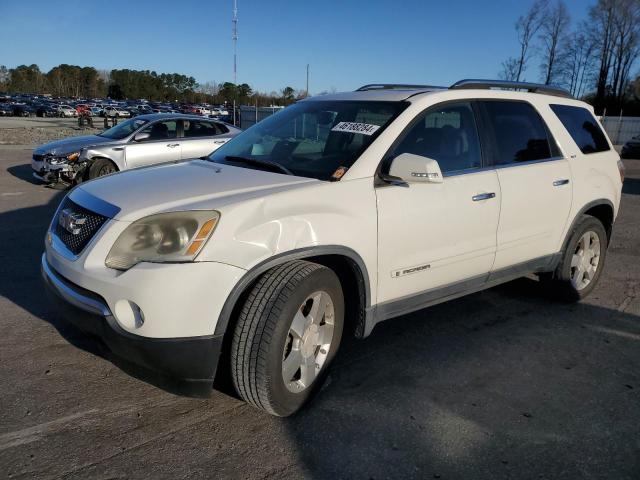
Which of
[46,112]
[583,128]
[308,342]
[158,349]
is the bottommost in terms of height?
[46,112]

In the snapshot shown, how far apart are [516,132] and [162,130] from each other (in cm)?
807

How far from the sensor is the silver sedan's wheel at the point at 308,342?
9.59ft

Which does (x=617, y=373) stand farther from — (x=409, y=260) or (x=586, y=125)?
(x=586, y=125)

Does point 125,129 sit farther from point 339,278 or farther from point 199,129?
point 339,278

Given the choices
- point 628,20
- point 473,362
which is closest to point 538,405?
point 473,362

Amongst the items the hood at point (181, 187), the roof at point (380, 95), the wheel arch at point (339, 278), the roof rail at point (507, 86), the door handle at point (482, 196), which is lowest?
the wheel arch at point (339, 278)

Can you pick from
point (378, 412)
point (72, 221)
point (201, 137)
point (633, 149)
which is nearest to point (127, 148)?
point (201, 137)

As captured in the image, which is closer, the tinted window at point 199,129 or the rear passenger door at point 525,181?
the rear passenger door at point 525,181

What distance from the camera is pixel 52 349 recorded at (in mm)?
3670

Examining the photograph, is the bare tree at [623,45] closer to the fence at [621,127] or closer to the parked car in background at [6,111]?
the fence at [621,127]

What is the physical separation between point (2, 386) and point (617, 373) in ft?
12.6

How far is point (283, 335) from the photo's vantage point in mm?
2760

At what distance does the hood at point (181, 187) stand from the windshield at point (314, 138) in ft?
0.70

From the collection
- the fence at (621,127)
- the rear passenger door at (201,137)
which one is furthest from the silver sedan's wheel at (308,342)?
the fence at (621,127)
